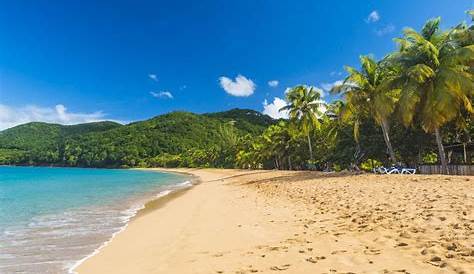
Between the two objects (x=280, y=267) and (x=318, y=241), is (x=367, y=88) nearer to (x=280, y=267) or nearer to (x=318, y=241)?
(x=318, y=241)

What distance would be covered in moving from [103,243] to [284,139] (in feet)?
147

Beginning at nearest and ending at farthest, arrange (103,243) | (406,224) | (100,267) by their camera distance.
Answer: (100,267) < (406,224) < (103,243)

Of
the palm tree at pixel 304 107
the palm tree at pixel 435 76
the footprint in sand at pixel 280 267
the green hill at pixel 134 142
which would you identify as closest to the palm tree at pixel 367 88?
the palm tree at pixel 435 76

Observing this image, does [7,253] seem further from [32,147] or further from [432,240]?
[32,147]

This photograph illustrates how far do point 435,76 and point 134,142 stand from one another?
12702 centimetres

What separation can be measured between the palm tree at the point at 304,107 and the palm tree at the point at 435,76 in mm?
17433

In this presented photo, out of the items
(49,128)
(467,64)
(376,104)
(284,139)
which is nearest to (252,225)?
(376,104)

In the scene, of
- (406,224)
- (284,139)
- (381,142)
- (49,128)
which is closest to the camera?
(406,224)

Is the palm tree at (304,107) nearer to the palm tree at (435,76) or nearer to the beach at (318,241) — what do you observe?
the palm tree at (435,76)

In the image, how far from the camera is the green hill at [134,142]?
131375 millimetres

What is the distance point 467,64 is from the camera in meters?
24.2

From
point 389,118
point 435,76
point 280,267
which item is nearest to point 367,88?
point 389,118

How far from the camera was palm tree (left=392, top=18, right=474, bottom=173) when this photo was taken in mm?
21211

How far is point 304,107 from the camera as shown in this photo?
139 feet
